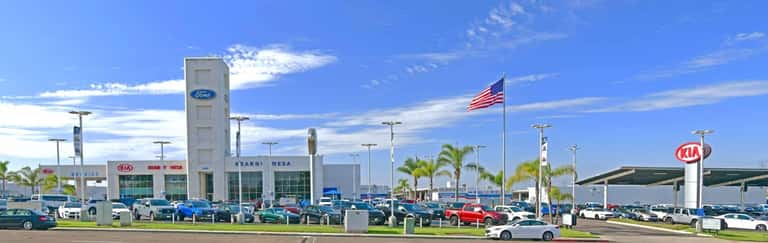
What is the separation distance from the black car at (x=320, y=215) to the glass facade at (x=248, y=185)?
41.8m

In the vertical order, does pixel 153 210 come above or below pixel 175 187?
above

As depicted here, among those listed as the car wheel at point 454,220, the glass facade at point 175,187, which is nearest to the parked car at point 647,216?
the car wheel at point 454,220

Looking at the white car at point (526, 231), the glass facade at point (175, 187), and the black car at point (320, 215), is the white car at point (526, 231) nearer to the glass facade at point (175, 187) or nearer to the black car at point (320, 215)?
the black car at point (320, 215)

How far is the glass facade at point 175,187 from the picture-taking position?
82875 millimetres

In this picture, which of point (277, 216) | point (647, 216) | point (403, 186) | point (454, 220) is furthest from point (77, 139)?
point (403, 186)

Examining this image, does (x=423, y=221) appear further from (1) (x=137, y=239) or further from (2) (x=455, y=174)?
(2) (x=455, y=174)

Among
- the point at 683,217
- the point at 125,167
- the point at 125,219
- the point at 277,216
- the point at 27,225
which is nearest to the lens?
the point at 27,225

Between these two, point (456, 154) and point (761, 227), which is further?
point (456, 154)

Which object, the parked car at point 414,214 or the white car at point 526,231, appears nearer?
the white car at point 526,231

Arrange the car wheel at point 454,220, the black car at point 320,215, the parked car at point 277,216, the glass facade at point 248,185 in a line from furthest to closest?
the glass facade at point 248,185, the car wheel at point 454,220, the parked car at point 277,216, the black car at point 320,215

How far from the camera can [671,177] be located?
74562mm

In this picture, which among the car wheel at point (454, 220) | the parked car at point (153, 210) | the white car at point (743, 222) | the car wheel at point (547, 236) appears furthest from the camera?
the white car at point (743, 222)

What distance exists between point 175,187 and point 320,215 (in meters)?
49.6

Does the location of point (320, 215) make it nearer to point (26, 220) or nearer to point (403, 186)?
point (26, 220)
